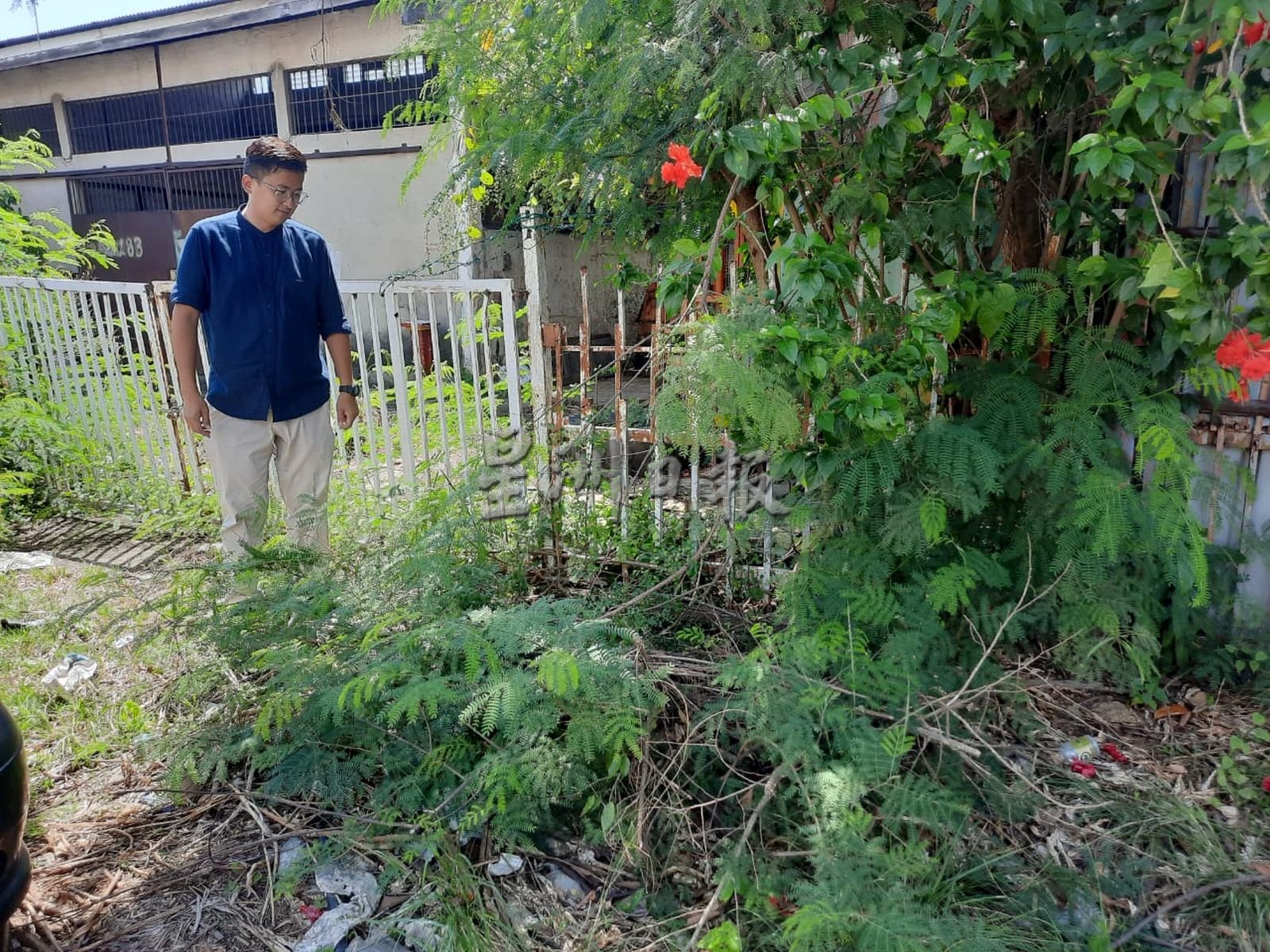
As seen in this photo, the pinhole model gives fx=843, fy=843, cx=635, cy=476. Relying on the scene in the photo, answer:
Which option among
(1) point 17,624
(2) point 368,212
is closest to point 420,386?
(1) point 17,624

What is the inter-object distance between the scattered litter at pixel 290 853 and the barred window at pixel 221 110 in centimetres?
1061

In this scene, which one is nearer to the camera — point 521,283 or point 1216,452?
point 1216,452

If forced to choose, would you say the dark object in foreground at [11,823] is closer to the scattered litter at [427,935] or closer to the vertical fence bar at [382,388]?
the scattered litter at [427,935]

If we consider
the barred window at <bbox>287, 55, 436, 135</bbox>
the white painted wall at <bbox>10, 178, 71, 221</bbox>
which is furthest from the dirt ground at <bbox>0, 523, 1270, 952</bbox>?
the white painted wall at <bbox>10, 178, 71, 221</bbox>

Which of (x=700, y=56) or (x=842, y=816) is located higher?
(x=700, y=56)

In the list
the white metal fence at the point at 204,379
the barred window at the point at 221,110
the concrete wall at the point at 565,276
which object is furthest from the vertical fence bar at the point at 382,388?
the barred window at the point at 221,110

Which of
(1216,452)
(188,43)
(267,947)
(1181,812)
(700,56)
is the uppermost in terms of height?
(188,43)

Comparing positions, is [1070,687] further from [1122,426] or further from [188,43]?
[188,43]

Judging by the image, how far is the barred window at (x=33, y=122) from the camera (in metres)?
13.2

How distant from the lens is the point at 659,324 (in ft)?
10.7

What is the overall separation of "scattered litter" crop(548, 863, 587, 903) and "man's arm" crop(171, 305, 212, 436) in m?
2.45

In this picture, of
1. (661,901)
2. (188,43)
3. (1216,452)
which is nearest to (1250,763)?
(1216,452)

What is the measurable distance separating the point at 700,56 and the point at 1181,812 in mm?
2656

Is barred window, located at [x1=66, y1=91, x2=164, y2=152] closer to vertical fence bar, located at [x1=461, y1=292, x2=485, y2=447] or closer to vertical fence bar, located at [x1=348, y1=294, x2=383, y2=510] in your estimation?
vertical fence bar, located at [x1=348, y1=294, x2=383, y2=510]
